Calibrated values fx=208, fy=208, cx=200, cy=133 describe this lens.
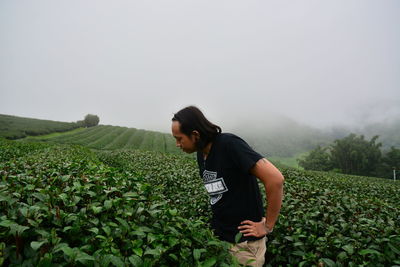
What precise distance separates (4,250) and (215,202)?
1.38m

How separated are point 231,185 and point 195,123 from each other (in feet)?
1.95

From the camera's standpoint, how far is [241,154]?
1.57m

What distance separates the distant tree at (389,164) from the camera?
5625 cm

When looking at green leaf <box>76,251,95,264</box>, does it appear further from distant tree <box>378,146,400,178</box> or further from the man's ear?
distant tree <box>378,146,400,178</box>

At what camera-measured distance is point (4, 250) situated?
40.4 inches

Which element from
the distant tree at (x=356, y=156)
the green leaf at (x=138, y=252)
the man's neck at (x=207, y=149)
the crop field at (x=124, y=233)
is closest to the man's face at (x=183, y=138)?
the man's neck at (x=207, y=149)

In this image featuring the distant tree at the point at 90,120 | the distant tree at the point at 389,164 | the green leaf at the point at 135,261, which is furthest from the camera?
the distant tree at the point at 90,120

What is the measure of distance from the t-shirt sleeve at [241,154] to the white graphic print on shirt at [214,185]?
0.81ft

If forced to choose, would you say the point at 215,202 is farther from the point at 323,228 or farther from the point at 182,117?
the point at 323,228

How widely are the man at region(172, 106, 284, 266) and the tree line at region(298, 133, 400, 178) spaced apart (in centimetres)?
6634

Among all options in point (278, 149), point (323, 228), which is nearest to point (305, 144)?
point (278, 149)

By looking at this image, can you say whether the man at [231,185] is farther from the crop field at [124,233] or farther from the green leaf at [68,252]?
the green leaf at [68,252]

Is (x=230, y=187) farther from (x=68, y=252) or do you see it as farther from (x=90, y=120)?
(x=90, y=120)

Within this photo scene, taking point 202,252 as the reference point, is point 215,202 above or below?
above
